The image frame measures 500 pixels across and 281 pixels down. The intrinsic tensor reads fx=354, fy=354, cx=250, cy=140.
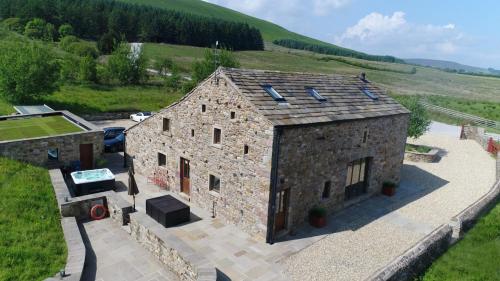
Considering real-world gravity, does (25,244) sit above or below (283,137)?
below

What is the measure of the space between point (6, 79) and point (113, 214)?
2484cm

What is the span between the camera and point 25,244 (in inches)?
465

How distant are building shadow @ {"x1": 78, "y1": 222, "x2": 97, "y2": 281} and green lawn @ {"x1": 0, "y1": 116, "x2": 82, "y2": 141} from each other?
9372 millimetres

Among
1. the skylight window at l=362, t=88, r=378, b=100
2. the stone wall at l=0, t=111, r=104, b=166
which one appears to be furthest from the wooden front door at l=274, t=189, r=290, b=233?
the stone wall at l=0, t=111, r=104, b=166

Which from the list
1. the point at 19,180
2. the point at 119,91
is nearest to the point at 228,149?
the point at 19,180

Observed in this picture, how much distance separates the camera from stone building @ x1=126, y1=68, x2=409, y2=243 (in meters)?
13.8

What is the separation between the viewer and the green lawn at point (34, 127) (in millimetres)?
20062

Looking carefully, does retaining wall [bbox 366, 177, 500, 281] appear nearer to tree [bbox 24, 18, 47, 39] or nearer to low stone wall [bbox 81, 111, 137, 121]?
low stone wall [bbox 81, 111, 137, 121]

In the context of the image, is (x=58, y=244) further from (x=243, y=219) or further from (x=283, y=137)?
(x=283, y=137)

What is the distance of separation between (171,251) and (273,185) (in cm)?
437

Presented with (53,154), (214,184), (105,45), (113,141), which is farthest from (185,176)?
(105,45)

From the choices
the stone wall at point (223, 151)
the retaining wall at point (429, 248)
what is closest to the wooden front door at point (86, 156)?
the stone wall at point (223, 151)

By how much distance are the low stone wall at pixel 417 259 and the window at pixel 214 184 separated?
25.3 ft

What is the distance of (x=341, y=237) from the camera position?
14695 millimetres
